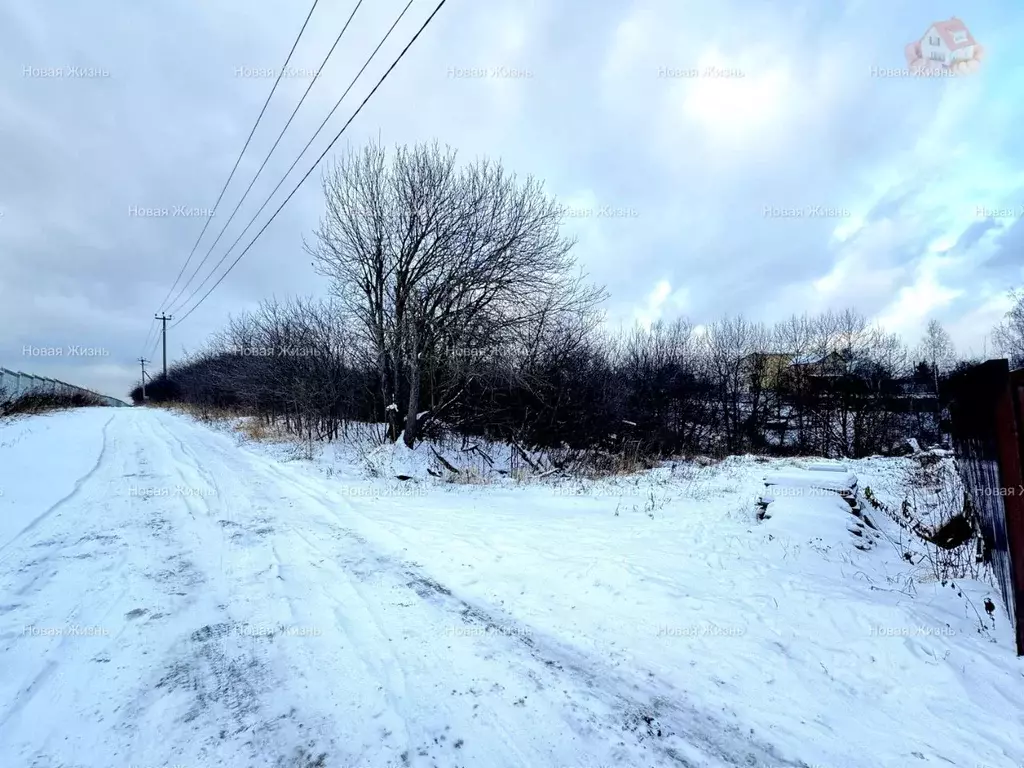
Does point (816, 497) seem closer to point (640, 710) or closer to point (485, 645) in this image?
point (640, 710)

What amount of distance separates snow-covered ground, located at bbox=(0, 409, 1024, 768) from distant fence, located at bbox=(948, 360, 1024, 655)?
0.44 m

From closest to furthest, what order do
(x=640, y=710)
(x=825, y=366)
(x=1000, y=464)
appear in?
(x=640, y=710) < (x=1000, y=464) < (x=825, y=366)

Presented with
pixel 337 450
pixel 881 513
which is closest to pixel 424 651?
pixel 881 513

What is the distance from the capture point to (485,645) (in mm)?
3381

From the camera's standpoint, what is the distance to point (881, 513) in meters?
7.29

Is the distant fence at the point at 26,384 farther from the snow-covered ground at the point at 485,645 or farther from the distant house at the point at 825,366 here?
the distant house at the point at 825,366

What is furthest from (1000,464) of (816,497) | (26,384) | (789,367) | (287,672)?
(26,384)

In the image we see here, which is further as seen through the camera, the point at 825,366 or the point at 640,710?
the point at 825,366

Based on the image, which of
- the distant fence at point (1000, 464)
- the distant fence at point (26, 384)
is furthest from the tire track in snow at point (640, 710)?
the distant fence at point (26, 384)

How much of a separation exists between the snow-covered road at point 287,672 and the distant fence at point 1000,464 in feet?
7.60

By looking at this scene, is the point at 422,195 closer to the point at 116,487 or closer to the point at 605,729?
the point at 116,487

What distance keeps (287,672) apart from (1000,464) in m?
5.15

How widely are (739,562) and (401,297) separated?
11.8 meters

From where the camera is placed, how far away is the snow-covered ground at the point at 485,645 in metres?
2.44
